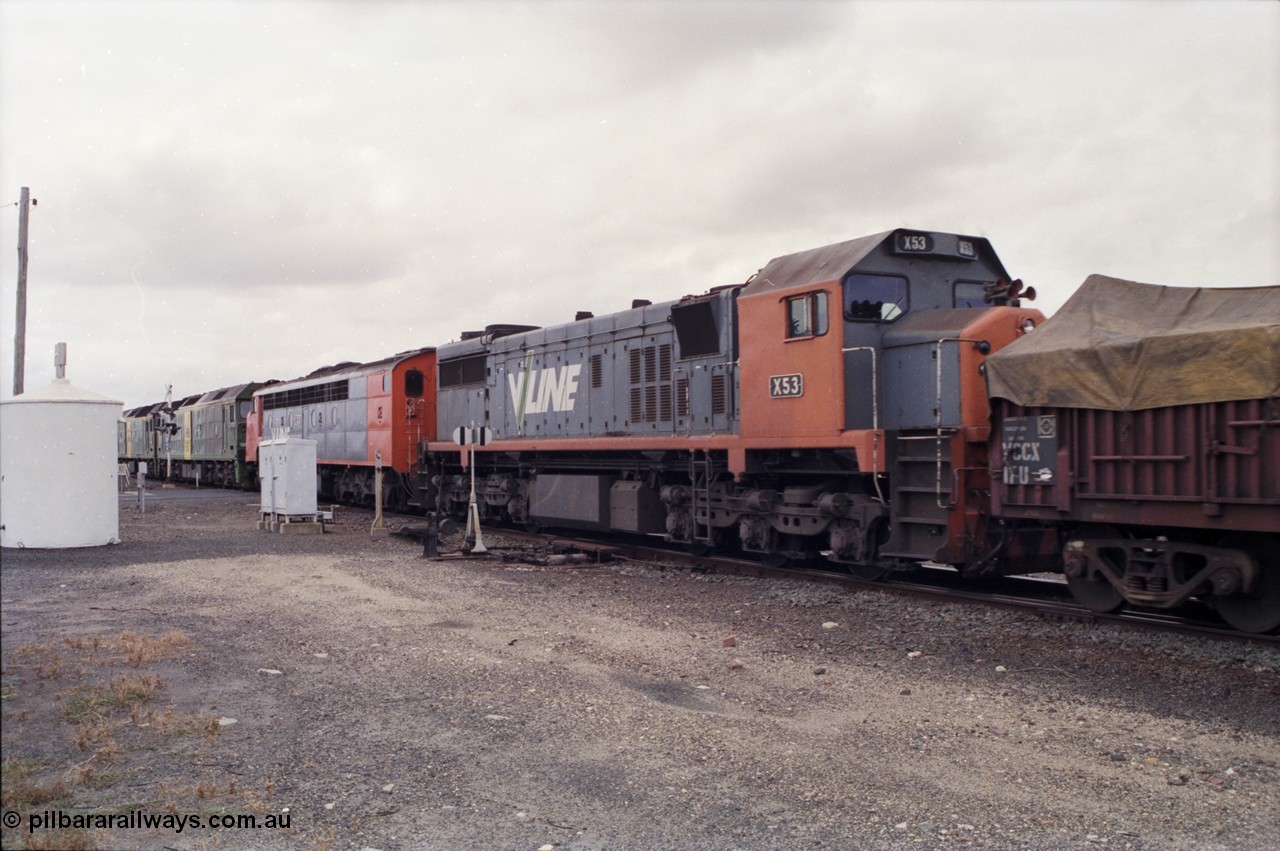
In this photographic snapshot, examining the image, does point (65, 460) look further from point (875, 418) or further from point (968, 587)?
point (968, 587)

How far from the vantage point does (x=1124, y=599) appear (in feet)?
28.7

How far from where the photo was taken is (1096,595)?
9.02 metres

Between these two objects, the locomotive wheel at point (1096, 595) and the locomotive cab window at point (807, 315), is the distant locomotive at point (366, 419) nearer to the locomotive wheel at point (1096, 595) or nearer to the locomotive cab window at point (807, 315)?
the locomotive cab window at point (807, 315)

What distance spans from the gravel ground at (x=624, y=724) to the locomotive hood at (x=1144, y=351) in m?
2.09

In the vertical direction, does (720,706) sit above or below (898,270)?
below

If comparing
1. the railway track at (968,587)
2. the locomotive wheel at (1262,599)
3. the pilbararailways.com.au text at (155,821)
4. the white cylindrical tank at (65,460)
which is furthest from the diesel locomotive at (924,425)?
the pilbararailways.com.au text at (155,821)

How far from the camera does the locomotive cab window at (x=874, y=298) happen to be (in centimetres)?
1116

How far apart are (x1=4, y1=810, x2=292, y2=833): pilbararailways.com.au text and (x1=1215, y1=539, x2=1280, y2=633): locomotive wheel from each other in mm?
7408

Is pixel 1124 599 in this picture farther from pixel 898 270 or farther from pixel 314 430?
pixel 314 430

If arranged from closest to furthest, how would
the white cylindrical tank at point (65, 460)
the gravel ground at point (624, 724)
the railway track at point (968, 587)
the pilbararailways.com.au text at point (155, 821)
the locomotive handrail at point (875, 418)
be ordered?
the pilbararailways.com.au text at point (155, 821), the gravel ground at point (624, 724), the railway track at point (968, 587), the white cylindrical tank at point (65, 460), the locomotive handrail at point (875, 418)

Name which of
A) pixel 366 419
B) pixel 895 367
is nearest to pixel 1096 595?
pixel 895 367

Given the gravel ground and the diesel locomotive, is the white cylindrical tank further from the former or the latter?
the diesel locomotive

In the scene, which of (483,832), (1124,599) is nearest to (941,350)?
(1124,599)

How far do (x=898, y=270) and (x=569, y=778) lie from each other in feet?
27.0
